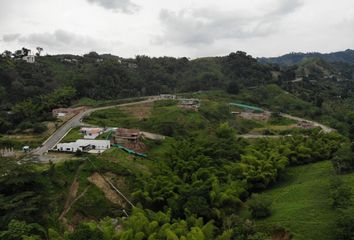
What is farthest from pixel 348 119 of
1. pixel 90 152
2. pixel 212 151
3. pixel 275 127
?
pixel 90 152

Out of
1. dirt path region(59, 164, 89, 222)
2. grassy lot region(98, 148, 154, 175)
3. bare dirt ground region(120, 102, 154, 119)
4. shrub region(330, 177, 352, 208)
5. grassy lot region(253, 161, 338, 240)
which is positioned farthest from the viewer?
bare dirt ground region(120, 102, 154, 119)

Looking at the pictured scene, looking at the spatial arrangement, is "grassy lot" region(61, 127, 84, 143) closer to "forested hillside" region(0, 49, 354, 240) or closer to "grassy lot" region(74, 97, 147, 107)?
"forested hillside" region(0, 49, 354, 240)

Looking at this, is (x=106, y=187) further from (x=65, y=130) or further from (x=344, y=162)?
(x=344, y=162)

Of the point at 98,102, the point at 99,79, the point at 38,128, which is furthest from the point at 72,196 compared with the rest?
the point at 99,79

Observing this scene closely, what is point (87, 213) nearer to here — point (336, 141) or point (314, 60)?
point (336, 141)

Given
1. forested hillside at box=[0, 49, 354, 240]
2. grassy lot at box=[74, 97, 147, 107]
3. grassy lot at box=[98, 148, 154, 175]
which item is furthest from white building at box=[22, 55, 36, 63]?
grassy lot at box=[98, 148, 154, 175]
